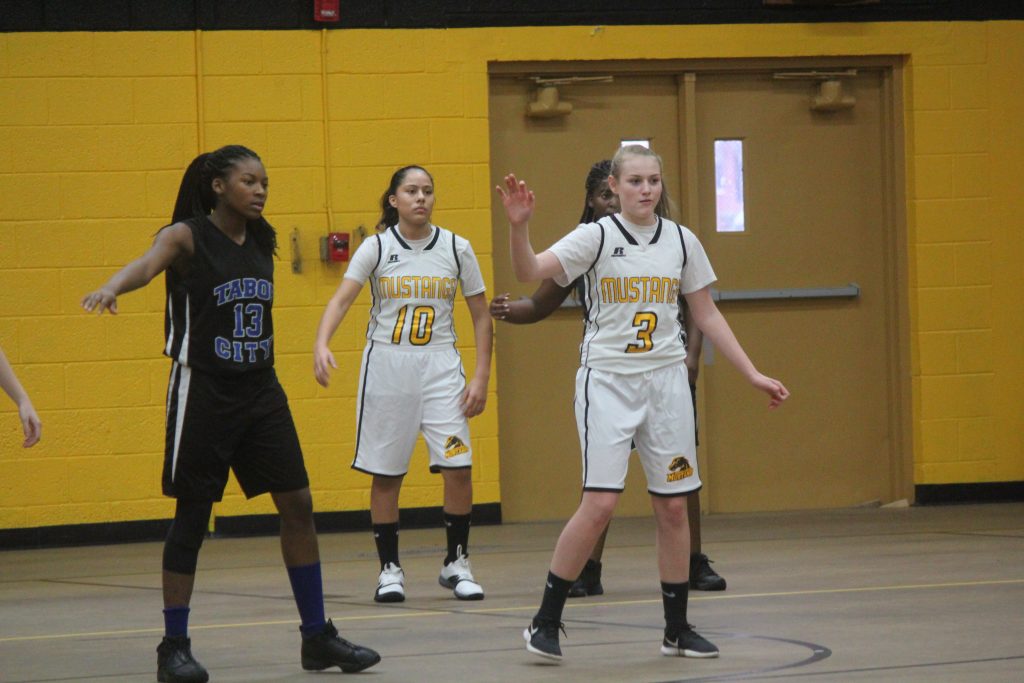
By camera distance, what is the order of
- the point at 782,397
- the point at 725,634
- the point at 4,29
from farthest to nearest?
the point at 4,29 → the point at 725,634 → the point at 782,397

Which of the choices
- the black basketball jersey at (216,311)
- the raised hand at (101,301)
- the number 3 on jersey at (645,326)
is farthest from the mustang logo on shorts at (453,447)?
the raised hand at (101,301)

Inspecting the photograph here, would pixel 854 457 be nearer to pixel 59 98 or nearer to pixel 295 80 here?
pixel 295 80

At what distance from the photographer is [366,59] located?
360 inches

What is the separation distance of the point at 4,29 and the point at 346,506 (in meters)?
3.41

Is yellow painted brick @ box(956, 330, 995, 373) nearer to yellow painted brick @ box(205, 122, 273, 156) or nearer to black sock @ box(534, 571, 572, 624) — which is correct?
yellow painted brick @ box(205, 122, 273, 156)

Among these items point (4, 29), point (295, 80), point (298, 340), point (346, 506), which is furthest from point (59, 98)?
point (346, 506)

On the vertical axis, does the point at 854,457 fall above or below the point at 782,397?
below

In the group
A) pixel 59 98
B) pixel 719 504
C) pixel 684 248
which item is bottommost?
pixel 719 504

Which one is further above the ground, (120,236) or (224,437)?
(120,236)

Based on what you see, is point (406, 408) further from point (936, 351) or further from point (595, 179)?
point (936, 351)

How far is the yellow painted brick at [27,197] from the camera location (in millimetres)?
8812

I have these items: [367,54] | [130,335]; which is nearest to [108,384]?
[130,335]

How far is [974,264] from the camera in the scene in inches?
382

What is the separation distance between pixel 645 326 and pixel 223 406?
1.38m
